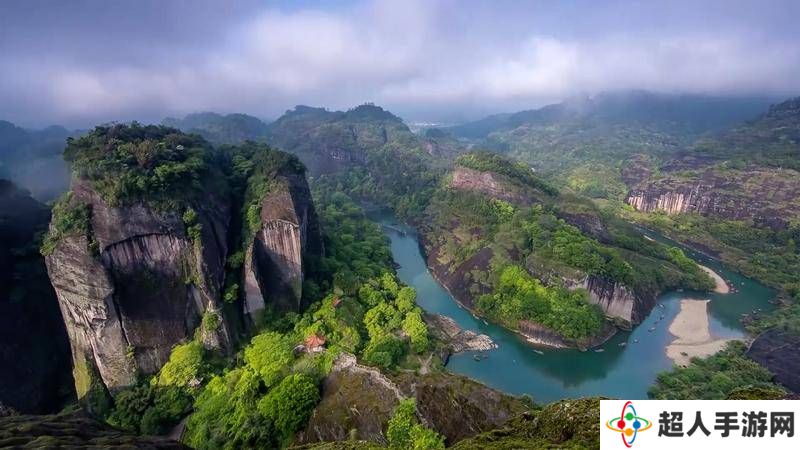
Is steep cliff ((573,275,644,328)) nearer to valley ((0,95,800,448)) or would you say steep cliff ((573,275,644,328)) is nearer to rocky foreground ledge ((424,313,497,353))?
valley ((0,95,800,448))

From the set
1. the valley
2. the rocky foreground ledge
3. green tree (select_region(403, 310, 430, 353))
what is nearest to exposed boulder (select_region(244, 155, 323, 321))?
the valley

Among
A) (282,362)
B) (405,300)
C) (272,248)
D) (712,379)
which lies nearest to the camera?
(282,362)

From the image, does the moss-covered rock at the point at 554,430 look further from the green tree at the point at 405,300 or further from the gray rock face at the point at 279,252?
Result: the green tree at the point at 405,300

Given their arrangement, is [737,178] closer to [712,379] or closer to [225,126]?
[712,379]

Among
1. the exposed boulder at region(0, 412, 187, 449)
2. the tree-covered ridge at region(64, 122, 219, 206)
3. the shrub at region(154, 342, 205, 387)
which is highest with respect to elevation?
the tree-covered ridge at region(64, 122, 219, 206)

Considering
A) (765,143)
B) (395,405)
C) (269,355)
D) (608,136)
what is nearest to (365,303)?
(269,355)

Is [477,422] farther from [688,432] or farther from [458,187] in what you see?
[458,187]

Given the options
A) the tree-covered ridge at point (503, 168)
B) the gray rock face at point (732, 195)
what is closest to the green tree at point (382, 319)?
the tree-covered ridge at point (503, 168)
